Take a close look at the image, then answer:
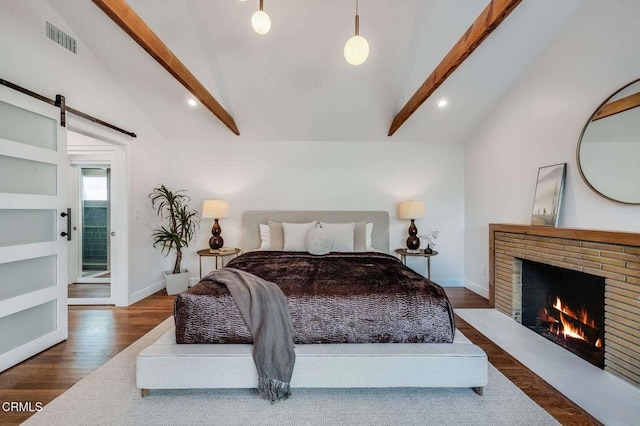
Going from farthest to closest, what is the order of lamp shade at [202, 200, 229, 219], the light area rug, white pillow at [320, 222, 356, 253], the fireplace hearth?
1. lamp shade at [202, 200, 229, 219]
2. white pillow at [320, 222, 356, 253]
3. the fireplace hearth
4. the light area rug

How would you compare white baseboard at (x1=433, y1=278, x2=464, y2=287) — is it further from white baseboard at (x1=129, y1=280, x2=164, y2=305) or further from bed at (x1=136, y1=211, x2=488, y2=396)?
white baseboard at (x1=129, y1=280, x2=164, y2=305)

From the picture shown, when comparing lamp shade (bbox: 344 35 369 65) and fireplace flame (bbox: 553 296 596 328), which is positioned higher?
lamp shade (bbox: 344 35 369 65)

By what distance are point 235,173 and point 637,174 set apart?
4.39 meters

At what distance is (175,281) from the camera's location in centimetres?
392

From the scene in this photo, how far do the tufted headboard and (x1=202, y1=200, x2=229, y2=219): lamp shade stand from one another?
1.28ft

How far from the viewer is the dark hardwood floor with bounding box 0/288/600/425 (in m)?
1.74

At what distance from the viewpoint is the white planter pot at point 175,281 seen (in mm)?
3885

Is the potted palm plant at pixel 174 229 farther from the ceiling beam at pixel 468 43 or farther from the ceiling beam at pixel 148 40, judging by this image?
the ceiling beam at pixel 468 43

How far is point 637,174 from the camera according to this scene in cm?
205

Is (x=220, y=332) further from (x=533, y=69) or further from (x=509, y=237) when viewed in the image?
(x=533, y=69)

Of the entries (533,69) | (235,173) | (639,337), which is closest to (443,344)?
(639,337)
